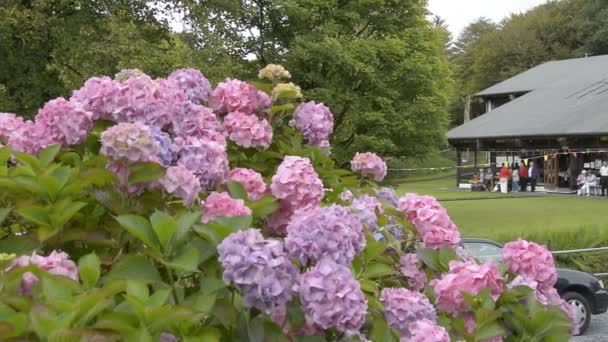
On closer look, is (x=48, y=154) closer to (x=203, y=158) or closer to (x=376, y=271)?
(x=203, y=158)

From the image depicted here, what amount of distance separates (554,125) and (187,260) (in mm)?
35745

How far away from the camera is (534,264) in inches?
98.5

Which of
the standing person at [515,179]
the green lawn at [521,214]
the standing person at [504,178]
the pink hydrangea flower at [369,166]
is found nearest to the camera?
the pink hydrangea flower at [369,166]

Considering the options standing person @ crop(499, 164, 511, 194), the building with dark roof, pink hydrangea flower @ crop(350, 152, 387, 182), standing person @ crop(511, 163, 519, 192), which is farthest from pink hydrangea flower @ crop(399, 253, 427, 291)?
standing person @ crop(511, 163, 519, 192)

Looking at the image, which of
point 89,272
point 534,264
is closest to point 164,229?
point 89,272

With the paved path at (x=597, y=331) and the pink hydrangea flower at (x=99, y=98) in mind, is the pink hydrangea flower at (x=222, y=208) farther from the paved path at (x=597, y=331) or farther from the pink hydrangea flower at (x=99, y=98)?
the paved path at (x=597, y=331)

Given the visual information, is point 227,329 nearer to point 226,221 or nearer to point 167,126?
point 226,221

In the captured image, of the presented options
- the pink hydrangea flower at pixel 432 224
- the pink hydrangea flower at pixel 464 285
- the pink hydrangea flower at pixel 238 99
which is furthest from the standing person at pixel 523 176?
the pink hydrangea flower at pixel 464 285

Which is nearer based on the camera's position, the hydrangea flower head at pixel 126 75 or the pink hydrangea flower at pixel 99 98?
the pink hydrangea flower at pixel 99 98

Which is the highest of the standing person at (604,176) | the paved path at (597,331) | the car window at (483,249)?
the car window at (483,249)

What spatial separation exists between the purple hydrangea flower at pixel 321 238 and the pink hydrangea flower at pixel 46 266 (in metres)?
0.56

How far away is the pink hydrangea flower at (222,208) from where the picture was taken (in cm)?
211

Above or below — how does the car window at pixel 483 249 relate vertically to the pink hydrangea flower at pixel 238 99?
below

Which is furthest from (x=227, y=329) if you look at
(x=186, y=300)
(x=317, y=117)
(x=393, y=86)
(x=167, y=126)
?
(x=393, y=86)
